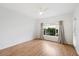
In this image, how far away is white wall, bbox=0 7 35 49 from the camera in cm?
267

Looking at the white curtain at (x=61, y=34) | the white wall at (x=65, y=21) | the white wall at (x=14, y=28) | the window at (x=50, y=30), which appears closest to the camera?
the window at (x=50, y=30)

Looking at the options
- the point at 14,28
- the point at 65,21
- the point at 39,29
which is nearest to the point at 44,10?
the point at 39,29

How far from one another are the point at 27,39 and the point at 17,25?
2.92ft

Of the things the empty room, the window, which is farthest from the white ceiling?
the window

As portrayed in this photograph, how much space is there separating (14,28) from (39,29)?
1.46 m

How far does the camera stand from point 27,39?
2848 mm

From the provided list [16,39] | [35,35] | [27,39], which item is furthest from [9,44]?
[35,35]

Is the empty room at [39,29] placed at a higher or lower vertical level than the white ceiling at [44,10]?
lower

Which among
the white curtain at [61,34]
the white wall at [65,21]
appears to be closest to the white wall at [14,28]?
the white wall at [65,21]

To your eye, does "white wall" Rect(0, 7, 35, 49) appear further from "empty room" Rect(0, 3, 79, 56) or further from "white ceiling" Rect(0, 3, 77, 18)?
"white ceiling" Rect(0, 3, 77, 18)

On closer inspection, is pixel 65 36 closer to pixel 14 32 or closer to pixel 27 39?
pixel 27 39

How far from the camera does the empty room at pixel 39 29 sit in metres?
2.28

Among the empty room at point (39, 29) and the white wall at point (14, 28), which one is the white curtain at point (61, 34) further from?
the white wall at point (14, 28)

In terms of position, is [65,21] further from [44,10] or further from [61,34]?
[44,10]
